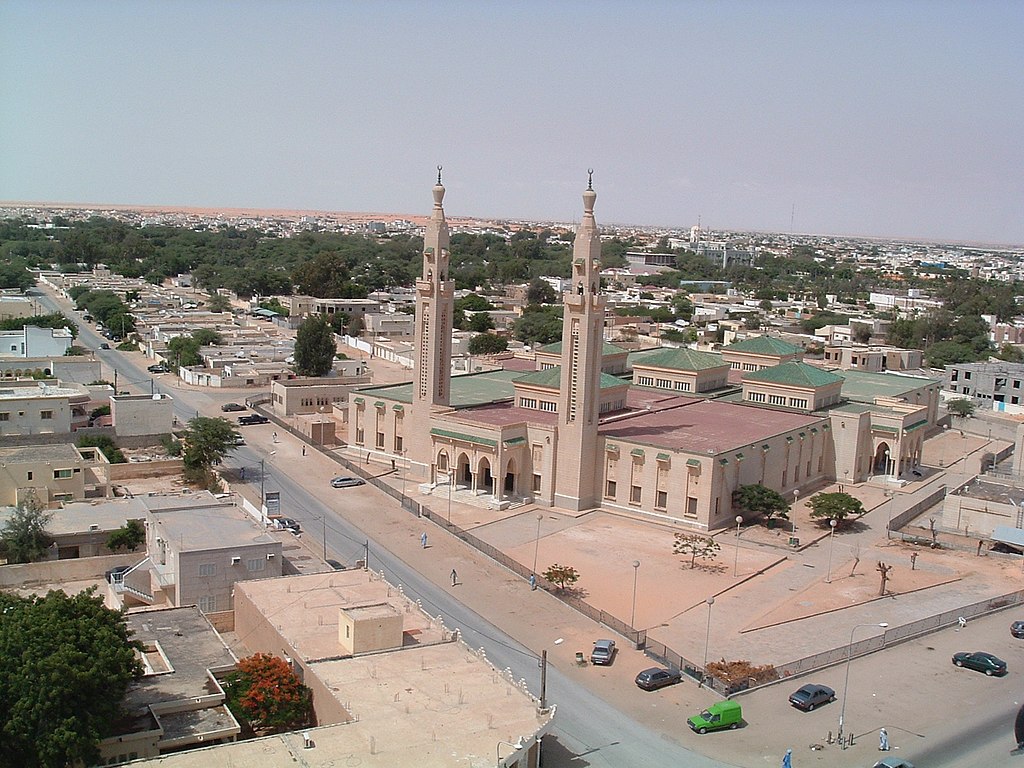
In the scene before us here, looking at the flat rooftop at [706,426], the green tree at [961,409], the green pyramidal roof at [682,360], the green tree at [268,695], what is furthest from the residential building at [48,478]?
the green tree at [961,409]

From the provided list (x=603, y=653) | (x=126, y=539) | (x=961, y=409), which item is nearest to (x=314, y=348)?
(x=126, y=539)

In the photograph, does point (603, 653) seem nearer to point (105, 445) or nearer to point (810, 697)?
point (810, 697)

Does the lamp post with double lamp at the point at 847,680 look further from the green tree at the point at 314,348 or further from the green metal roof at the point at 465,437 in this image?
the green tree at the point at 314,348

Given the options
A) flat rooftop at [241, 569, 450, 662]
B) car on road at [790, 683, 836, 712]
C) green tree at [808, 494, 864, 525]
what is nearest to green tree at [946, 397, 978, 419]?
green tree at [808, 494, 864, 525]

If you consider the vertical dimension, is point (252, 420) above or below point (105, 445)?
below

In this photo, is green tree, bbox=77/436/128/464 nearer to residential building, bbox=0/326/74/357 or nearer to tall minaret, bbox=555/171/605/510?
tall minaret, bbox=555/171/605/510

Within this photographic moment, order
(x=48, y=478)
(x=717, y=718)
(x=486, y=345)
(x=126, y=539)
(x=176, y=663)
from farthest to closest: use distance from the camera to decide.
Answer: (x=486, y=345), (x=48, y=478), (x=126, y=539), (x=176, y=663), (x=717, y=718)
